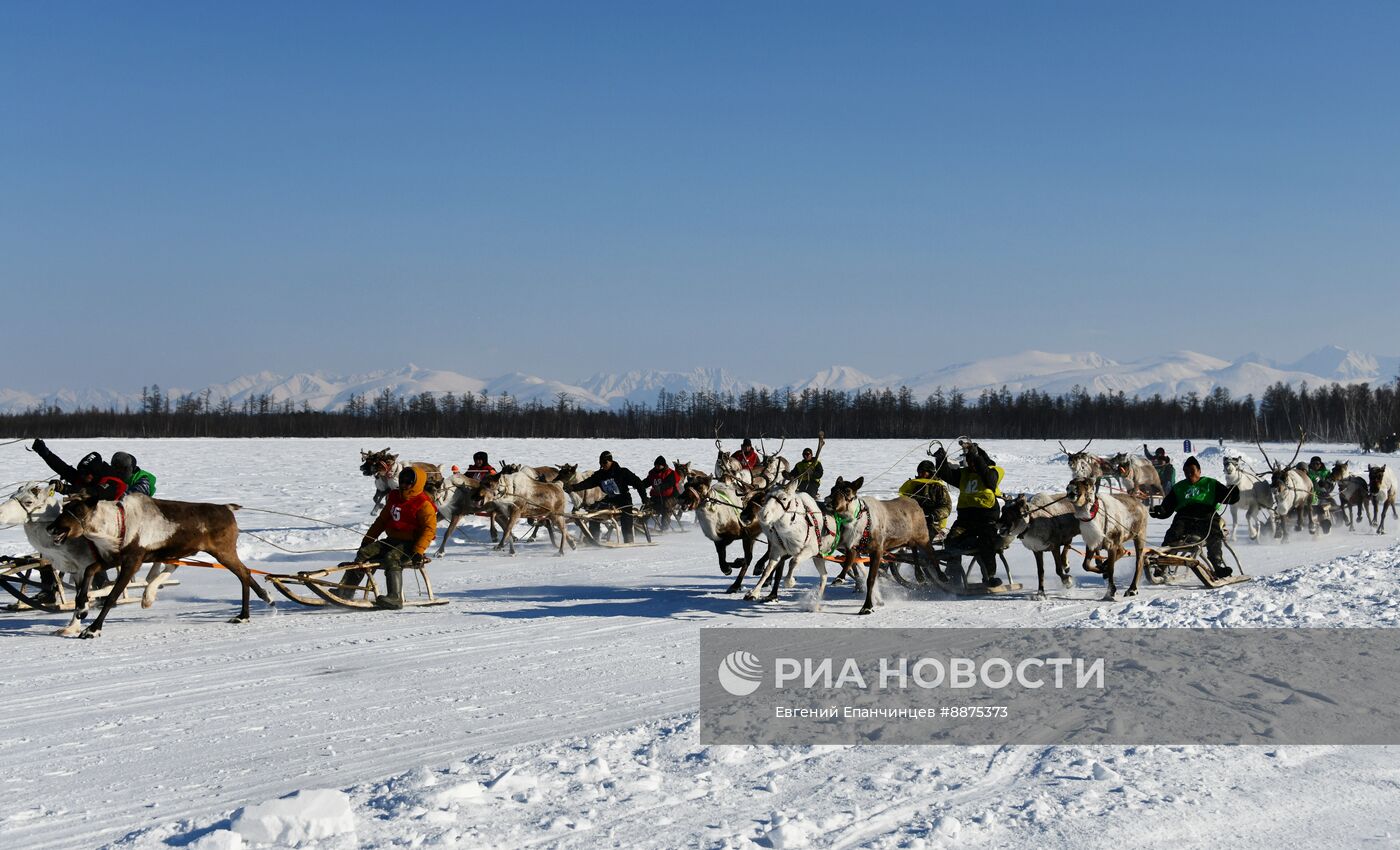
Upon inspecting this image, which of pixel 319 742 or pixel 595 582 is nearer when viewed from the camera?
pixel 319 742

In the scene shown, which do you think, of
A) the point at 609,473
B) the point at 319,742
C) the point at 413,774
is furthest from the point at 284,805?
the point at 609,473

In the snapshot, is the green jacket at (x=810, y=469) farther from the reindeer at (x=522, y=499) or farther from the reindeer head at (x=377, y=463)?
the reindeer head at (x=377, y=463)

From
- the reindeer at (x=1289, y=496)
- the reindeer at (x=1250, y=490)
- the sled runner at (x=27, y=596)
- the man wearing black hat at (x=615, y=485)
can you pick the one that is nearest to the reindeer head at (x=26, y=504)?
the sled runner at (x=27, y=596)

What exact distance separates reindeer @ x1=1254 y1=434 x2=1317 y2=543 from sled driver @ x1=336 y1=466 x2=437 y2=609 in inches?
584

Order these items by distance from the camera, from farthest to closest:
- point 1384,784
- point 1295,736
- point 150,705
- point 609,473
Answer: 1. point 609,473
2. point 150,705
3. point 1295,736
4. point 1384,784

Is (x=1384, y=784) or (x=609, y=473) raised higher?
(x=609, y=473)

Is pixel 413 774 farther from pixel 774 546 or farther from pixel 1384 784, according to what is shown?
pixel 774 546

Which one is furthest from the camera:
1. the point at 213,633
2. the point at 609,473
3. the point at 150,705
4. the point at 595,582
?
the point at 609,473

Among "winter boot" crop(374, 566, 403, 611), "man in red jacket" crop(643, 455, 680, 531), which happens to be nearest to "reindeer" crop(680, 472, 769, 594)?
"winter boot" crop(374, 566, 403, 611)

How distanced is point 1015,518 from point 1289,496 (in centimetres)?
1009

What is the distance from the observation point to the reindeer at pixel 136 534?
959cm

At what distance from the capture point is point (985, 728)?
6.39 metres

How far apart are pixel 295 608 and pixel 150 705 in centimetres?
445

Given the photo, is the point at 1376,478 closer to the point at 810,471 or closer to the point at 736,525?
the point at 810,471
